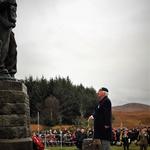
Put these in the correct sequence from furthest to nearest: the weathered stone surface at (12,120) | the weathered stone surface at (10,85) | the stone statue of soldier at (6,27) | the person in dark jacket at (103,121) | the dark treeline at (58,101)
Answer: the dark treeline at (58,101) < the stone statue of soldier at (6,27) < the weathered stone surface at (10,85) < the weathered stone surface at (12,120) < the person in dark jacket at (103,121)

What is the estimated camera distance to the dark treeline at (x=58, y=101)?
74.6 m

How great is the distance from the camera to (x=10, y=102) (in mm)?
9680

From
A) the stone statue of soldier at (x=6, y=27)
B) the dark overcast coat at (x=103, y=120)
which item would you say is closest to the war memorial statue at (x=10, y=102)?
the stone statue of soldier at (x=6, y=27)

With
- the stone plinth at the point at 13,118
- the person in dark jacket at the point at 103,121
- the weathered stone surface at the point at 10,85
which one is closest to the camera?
the person in dark jacket at the point at 103,121

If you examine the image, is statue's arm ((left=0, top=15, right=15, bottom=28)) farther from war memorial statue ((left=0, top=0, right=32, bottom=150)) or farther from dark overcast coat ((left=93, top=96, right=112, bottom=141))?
dark overcast coat ((left=93, top=96, right=112, bottom=141))

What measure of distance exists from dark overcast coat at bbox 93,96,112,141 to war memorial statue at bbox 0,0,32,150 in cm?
140

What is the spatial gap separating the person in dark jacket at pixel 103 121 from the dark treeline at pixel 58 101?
61.3 m

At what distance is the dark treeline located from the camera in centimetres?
7456

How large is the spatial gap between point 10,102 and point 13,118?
34cm

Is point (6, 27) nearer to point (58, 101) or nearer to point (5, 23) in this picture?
point (5, 23)

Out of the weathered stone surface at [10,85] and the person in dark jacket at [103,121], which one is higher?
the weathered stone surface at [10,85]

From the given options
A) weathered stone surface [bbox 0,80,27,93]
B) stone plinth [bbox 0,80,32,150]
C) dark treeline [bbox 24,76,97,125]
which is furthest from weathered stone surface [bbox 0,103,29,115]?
dark treeline [bbox 24,76,97,125]

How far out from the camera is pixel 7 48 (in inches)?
414

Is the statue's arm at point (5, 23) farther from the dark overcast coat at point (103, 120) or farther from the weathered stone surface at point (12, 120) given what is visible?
the dark overcast coat at point (103, 120)
